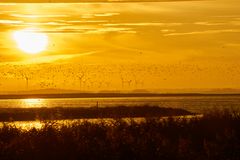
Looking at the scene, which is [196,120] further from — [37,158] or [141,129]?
[37,158]

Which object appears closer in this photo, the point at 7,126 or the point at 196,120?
the point at 7,126

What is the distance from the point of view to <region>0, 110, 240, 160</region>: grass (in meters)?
24.7

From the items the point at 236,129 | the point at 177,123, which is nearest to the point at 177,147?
the point at 236,129

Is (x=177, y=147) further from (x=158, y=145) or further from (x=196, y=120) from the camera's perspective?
(x=196, y=120)

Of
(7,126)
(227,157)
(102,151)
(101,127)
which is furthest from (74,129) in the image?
(227,157)

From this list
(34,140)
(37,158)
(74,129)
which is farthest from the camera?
(74,129)

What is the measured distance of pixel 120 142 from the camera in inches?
1022

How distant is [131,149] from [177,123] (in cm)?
1055

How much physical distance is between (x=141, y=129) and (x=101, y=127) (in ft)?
5.64

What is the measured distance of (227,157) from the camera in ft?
79.8

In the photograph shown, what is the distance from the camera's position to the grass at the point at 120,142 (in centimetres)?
2469

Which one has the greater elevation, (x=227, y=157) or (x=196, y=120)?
(x=196, y=120)

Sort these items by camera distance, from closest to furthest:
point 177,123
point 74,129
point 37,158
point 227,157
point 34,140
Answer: point 227,157
point 37,158
point 34,140
point 74,129
point 177,123

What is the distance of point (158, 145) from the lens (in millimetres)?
25766
